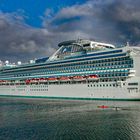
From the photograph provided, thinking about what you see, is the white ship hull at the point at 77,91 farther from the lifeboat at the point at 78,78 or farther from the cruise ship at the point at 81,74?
the lifeboat at the point at 78,78

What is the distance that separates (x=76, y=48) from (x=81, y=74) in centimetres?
1036

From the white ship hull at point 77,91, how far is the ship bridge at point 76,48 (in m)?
10.1

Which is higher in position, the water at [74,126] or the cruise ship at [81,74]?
the cruise ship at [81,74]

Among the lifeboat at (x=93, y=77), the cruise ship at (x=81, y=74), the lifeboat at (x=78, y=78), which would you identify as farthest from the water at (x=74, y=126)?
the lifeboat at (x=78, y=78)

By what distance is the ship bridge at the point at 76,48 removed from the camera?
75.4 metres

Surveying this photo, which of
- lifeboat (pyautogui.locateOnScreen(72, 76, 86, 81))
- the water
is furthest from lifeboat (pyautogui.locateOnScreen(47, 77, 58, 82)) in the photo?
the water

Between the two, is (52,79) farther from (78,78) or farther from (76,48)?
(76,48)

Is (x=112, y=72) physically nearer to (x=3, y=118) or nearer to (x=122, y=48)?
(x=122, y=48)

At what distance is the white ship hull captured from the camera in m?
60.5

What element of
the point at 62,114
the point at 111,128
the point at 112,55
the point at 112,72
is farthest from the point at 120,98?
the point at 111,128

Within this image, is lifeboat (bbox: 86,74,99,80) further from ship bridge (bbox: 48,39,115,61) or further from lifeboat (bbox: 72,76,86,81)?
ship bridge (bbox: 48,39,115,61)

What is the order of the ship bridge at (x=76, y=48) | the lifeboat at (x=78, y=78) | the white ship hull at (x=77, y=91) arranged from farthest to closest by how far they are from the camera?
1. the ship bridge at (x=76, y=48)
2. the lifeboat at (x=78, y=78)
3. the white ship hull at (x=77, y=91)

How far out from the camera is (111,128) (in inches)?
1345

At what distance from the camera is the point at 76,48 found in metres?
79.4
